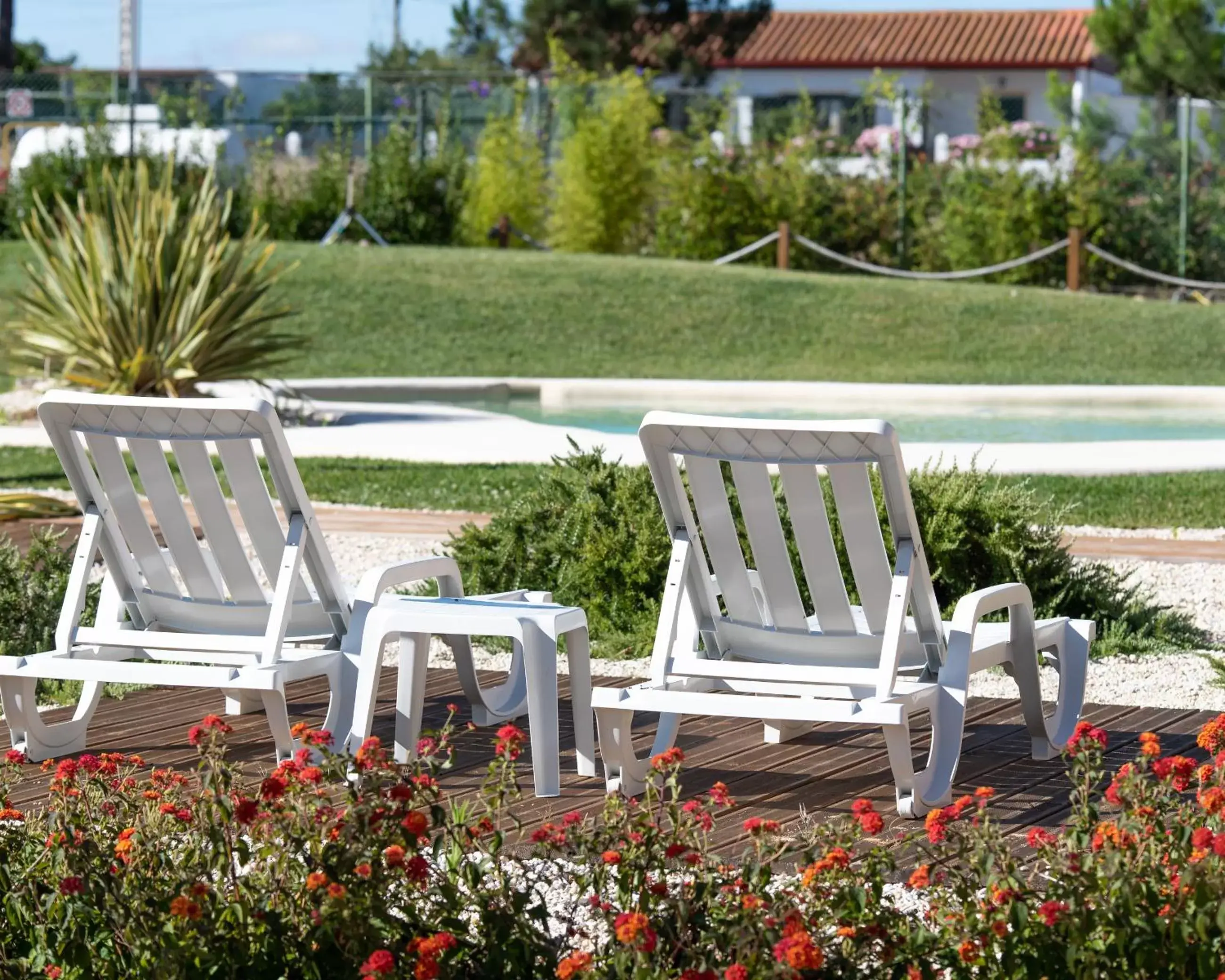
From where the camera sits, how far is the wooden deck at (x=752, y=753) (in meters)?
4.17

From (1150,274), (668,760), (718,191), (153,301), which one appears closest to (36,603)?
(668,760)

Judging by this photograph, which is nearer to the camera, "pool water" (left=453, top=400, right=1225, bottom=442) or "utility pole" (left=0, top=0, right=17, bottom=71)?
"pool water" (left=453, top=400, right=1225, bottom=442)

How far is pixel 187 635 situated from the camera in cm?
461

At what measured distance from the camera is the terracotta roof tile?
164 feet

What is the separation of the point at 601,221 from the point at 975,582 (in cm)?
1637

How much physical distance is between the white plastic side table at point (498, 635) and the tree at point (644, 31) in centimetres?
4174

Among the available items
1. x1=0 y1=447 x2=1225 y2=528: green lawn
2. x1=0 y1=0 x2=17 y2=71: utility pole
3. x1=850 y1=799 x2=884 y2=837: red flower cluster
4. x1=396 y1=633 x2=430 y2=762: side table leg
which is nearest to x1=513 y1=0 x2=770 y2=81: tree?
x1=0 y1=0 x2=17 y2=71: utility pole

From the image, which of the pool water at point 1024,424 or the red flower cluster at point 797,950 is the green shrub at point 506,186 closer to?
the pool water at point 1024,424

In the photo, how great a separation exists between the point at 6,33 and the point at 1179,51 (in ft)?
69.7

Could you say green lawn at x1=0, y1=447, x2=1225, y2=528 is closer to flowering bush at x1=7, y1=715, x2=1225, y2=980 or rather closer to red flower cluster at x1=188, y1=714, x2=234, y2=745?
red flower cluster at x1=188, y1=714, x2=234, y2=745

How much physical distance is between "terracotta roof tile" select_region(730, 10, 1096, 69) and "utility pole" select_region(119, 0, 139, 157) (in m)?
16.3

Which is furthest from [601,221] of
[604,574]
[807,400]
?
[604,574]

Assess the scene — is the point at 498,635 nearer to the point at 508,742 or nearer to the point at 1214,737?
the point at 508,742

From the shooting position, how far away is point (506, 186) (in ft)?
74.8
